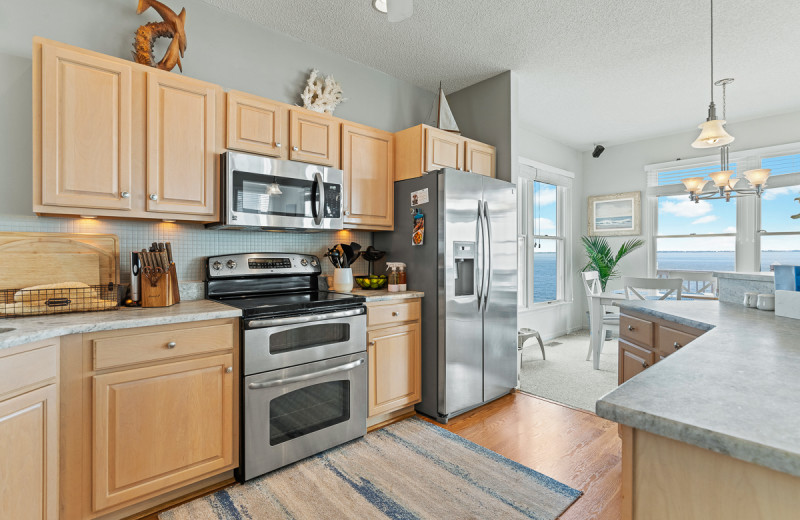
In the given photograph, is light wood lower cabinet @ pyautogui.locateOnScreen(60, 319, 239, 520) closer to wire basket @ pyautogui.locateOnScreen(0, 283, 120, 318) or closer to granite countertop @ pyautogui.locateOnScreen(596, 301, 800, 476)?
wire basket @ pyautogui.locateOnScreen(0, 283, 120, 318)

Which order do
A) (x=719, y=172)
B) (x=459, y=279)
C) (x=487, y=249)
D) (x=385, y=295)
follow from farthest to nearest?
1. (x=719, y=172)
2. (x=487, y=249)
3. (x=459, y=279)
4. (x=385, y=295)

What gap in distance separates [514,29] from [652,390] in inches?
106

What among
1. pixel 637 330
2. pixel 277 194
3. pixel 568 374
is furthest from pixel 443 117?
pixel 568 374

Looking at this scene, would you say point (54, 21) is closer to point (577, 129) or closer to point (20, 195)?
point (20, 195)

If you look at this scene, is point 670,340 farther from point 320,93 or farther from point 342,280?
point 320,93

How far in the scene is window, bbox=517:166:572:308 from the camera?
16.1 feet

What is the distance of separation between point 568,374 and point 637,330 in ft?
6.17

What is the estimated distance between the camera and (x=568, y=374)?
3801 millimetres

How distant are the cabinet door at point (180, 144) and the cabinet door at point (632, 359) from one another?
249 cm

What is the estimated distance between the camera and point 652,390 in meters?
0.84

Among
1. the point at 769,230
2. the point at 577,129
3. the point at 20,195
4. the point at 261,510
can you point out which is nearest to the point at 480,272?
the point at 261,510

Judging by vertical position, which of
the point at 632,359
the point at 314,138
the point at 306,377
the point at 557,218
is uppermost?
the point at 314,138

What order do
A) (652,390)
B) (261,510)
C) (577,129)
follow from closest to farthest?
(652,390), (261,510), (577,129)

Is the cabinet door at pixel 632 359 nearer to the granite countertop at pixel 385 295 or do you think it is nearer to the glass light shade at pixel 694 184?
the granite countertop at pixel 385 295
